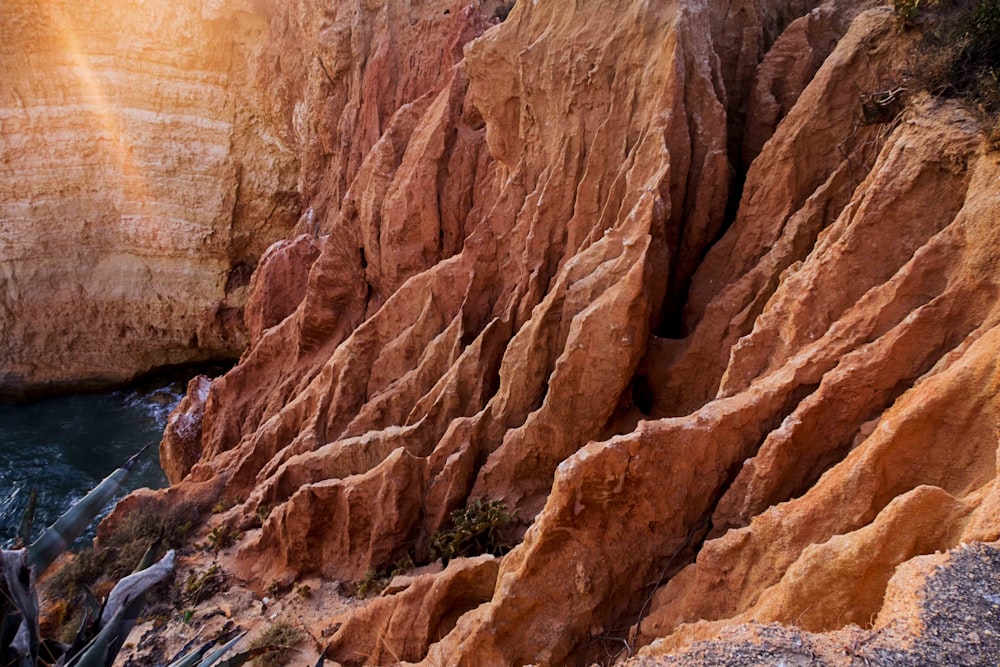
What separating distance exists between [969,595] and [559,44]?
989 centimetres

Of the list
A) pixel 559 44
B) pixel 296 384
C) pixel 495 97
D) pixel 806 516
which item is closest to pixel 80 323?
pixel 296 384

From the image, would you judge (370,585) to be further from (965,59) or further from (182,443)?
(965,59)

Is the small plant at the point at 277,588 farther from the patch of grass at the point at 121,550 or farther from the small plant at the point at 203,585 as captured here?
the patch of grass at the point at 121,550

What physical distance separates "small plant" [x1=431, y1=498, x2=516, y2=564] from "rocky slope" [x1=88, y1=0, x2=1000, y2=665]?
0.72ft

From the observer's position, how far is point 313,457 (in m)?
10.9

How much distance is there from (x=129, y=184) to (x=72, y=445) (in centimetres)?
1004

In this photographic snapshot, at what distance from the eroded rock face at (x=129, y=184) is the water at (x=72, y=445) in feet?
4.53

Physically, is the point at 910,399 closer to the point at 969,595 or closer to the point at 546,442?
the point at 969,595

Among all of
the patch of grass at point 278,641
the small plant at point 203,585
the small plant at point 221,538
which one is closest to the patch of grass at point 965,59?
the patch of grass at point 278,641

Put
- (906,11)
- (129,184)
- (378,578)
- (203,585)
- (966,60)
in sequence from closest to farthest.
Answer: (966,60), (906,11), (378,578), (203,585), (129,184)

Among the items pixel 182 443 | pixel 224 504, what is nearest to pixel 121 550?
pixel 224 504

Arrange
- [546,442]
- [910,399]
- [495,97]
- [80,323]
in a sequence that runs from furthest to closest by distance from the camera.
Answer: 1. [80,323]
2. [495,97]
3. [546,442]
4. [910,399]

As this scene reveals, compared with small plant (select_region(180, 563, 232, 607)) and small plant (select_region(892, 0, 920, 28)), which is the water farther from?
small plant (select_region(892, 0, 920, 28))

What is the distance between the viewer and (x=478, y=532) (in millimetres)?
8828
